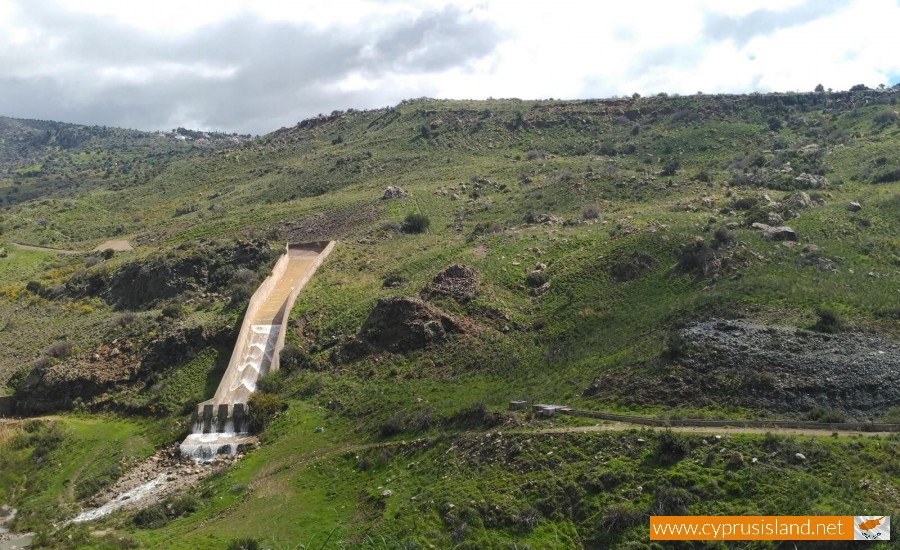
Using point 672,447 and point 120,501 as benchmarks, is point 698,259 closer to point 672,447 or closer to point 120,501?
point 672,447

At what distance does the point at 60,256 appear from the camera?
7238cm

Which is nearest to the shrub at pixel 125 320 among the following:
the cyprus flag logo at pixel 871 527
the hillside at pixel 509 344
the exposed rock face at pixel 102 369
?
the hillside at pixel 509 344

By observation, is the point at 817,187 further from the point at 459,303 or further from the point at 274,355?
the point at 274,355

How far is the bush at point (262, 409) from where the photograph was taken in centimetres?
3105

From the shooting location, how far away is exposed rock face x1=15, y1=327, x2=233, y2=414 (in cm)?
3616

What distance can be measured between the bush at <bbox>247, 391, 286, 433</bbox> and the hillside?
852 millimetres

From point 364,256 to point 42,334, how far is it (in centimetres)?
2504

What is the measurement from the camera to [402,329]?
115 ft

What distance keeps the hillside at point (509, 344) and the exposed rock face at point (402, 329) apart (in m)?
0.14

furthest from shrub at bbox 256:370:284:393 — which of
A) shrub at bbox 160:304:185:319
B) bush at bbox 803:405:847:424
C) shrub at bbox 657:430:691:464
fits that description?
bush at bbox 803:405:847:424

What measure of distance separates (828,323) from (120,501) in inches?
1246

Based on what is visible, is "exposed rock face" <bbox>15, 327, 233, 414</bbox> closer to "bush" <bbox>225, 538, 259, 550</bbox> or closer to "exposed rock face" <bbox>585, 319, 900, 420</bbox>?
"bush" <bbox>225, 538, 259, 550</bbox>

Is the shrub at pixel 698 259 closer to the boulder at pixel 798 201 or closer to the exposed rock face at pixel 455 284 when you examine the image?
the exposed rock face at pixel 455 284

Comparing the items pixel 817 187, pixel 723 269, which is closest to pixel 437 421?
pixel 723 269
